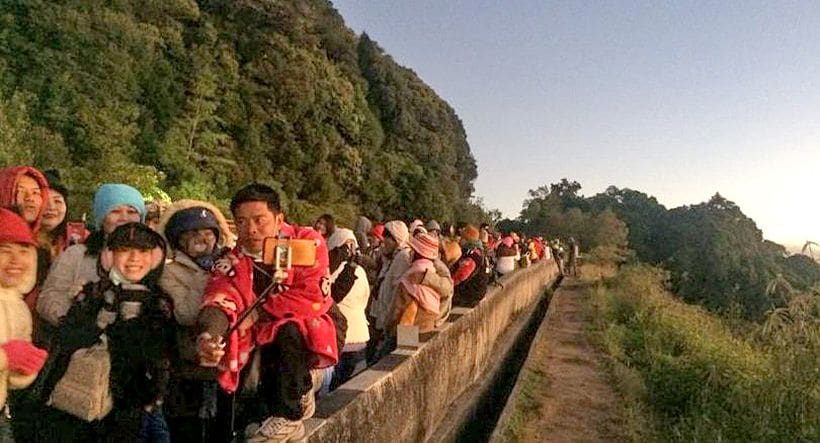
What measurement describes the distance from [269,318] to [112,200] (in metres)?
1.46

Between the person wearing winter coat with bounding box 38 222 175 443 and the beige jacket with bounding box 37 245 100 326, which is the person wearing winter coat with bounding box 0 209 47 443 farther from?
the beige jacket with bounding box 37 245 100 326

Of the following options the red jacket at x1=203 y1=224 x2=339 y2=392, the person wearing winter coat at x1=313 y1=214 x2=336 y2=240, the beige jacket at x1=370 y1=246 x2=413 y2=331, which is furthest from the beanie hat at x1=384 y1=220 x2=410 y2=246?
the red jacket at x1=203 y1=224 x2=339 y2=392

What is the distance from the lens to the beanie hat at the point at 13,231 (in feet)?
9.25

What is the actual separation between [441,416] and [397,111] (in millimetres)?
50557

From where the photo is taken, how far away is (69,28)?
25.5 metres

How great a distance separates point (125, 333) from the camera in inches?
117

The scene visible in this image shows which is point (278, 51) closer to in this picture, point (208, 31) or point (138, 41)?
point (208, 31)

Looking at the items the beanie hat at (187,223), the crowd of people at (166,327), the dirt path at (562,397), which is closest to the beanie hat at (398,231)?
the dirt path at (562,397)

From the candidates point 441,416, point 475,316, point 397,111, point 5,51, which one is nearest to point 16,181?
point 441,416

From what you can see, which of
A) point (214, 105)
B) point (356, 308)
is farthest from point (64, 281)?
point (214, 105)

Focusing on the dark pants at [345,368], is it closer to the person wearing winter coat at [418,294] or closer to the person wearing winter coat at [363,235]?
the person wearing winter coat at [418,294]

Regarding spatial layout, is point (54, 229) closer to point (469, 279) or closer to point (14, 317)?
point (14, 317)

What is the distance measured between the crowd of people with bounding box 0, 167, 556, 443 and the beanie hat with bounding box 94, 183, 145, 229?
0.42ft

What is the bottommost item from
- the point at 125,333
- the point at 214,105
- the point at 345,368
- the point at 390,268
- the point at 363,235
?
the point at 345,368
